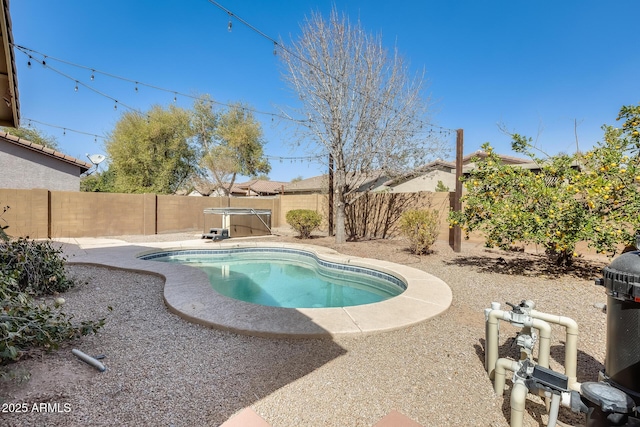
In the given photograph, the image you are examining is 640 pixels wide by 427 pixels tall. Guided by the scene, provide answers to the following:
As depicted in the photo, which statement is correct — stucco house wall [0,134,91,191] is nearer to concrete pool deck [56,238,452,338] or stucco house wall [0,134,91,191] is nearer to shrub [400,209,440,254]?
concrete pool deck [56,238,452,338]

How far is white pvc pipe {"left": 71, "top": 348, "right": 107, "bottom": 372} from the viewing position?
94.1 inches

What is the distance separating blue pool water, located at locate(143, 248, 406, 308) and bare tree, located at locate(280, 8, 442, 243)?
2.32 m

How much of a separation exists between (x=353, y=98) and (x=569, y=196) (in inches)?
232

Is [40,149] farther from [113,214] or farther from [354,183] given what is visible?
[354,183]

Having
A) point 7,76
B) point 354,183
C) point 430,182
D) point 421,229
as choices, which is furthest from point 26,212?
point 430,182

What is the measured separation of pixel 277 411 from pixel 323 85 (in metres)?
8.58

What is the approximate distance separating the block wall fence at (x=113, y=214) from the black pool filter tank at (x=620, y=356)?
8.43 m

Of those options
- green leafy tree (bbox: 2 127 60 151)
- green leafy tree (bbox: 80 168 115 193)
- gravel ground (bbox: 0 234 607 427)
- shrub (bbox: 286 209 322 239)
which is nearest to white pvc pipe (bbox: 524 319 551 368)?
gravel ground (bbox: 0 234 607 427)

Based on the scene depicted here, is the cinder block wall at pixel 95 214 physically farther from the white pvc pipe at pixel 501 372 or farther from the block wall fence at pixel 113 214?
the white pvc pipe at pixel 501 372

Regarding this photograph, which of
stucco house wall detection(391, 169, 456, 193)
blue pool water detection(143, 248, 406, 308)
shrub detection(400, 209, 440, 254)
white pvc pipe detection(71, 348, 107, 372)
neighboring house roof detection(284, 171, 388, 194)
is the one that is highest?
stucco house wall detection(391, 169, 456, 193)

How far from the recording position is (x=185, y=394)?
2.13 meters

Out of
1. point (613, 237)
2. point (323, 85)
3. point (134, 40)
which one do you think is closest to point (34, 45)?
point (134, 40)

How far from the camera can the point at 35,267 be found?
14.2ft

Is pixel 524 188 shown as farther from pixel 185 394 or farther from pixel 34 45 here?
pixel 34 45
